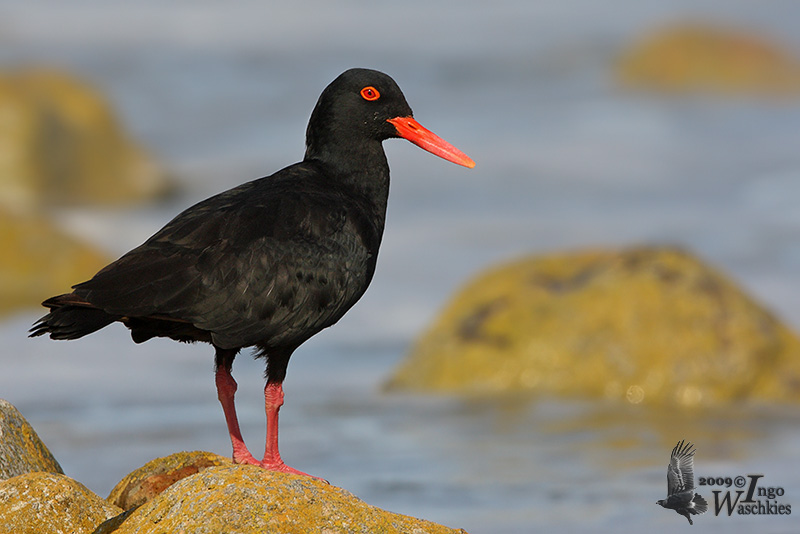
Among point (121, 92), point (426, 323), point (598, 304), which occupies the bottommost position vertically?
point (598, 304)

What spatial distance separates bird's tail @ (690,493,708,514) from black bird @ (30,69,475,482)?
2.61 m

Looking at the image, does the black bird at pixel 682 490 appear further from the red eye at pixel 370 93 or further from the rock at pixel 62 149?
the rock at pixel 62 149

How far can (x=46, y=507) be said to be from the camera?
213 inches

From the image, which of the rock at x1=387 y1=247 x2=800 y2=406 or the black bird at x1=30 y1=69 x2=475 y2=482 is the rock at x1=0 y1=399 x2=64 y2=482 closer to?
the black bird at x1=30 y1=69 x2=475 y2=482

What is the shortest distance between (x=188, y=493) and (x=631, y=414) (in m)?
5.46

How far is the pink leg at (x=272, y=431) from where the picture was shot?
6.12m

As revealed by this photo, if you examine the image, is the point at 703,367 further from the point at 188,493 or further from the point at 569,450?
the point at 188,493

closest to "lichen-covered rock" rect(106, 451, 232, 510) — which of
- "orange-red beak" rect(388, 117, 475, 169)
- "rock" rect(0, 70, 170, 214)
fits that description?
"orange-red beak" rect(388, 117, 475, 169)

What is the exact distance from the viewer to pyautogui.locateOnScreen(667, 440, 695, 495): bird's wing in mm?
7719

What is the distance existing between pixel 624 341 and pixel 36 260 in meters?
7.47

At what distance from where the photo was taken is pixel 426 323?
1466cm

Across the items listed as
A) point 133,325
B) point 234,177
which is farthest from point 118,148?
point 133,325

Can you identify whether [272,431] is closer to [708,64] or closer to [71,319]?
[71,319]

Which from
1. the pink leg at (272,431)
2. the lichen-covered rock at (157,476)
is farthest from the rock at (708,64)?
the lichen-covered rock at (157,476)
